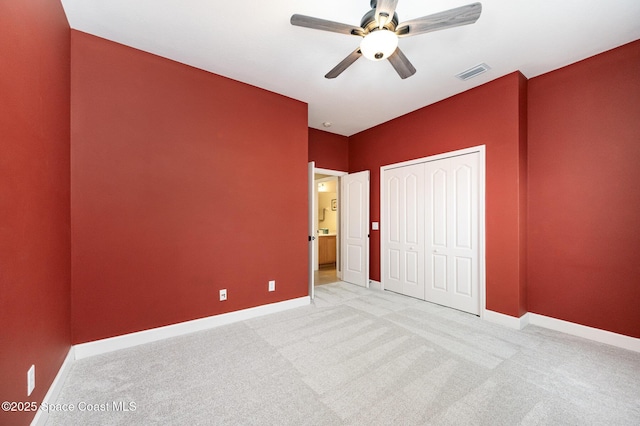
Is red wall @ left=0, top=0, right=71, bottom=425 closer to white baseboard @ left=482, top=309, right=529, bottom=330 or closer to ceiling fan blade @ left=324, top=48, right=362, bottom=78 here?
ceiling fan blade @ left=324, top=48, right=362, bottom=78

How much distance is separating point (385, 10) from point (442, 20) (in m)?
0.43

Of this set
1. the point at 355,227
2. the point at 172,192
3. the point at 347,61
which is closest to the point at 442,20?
the point at 347,61

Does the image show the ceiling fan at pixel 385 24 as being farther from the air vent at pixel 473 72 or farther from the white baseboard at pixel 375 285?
the white baseboard at pixel 375 285

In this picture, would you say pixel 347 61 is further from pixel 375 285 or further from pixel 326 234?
pixel 326 234

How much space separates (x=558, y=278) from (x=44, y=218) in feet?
16.2

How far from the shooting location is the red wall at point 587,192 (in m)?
2.51

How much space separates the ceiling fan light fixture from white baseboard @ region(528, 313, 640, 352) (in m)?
3.50

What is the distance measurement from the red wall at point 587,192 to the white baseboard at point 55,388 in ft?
15.2

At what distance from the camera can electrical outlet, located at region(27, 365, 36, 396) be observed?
4.77 ft

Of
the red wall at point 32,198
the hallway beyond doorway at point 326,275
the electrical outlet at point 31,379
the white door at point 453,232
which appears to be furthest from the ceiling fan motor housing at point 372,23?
the hallway beyond doorway at point 326,275

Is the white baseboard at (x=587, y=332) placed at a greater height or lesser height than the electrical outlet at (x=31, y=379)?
lesser

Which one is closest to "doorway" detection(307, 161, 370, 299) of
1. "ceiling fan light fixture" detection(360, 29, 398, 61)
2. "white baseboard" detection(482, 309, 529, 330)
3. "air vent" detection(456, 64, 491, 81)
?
"white baseboard" detection(482, 309, 529, 330)

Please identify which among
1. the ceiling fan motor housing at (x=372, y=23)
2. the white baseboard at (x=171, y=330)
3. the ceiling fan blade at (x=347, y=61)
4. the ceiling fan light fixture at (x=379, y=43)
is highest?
the ceiling fan motor housing at (x=372, y=23)

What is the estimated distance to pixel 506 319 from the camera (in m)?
3.04
